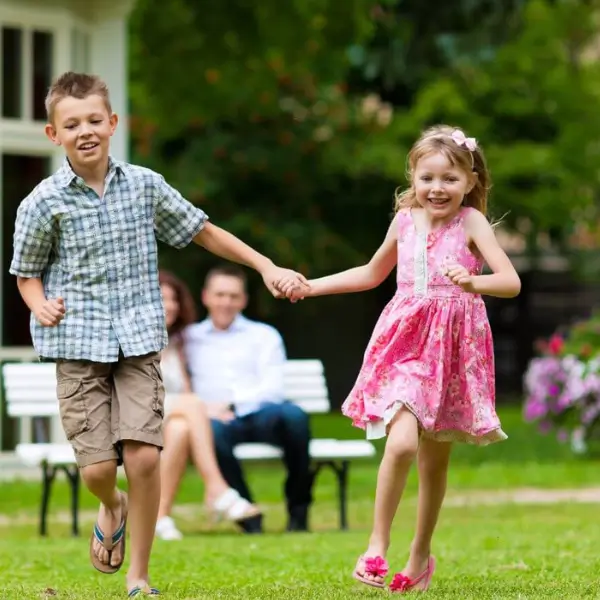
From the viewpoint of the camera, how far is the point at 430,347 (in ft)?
18.4

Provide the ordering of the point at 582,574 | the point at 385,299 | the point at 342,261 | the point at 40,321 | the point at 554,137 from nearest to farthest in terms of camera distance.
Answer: the point at 40,321 < the point at 582,574 < the point at 342,261 < the point at 554,137 < the point at 385,299

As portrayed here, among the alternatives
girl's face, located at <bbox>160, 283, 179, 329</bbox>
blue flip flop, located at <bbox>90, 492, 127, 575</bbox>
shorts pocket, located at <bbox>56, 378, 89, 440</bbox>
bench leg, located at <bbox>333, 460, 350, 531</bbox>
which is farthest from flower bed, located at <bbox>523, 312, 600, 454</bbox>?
shorts pocket, located at <bbox>56, 378, 89, 440</bbox>

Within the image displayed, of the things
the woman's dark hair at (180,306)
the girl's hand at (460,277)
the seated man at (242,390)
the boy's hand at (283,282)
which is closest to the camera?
the girl's hand at (460,277)

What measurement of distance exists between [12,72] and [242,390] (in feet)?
15.2

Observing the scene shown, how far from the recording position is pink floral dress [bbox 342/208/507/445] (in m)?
5.60

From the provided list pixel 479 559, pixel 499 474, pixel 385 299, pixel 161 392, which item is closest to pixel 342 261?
pixel 385 299

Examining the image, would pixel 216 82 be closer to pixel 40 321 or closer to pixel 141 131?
pixel 141 131

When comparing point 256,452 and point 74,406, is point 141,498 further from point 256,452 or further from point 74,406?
point 256,452

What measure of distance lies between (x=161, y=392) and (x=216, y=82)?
489 inches

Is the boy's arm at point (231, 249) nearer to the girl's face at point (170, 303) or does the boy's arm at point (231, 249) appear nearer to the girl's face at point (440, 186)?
the girl's face at point (440, 186)

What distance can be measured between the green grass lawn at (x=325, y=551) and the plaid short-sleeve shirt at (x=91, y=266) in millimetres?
913

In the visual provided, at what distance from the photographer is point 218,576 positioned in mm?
6348

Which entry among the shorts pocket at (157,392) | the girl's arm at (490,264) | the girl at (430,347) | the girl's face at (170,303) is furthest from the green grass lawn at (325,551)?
the girl's face at (170,303)

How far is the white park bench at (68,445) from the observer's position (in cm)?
930
